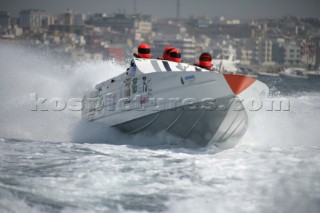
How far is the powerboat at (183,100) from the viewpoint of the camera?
14.5 m

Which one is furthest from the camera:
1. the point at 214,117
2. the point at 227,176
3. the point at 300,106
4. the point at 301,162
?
the point at 300,106

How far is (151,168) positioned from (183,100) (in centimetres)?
288

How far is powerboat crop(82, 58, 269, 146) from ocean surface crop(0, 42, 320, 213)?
39cm

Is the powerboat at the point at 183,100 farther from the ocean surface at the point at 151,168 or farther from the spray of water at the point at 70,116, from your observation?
the spray of water at the point at 70,116

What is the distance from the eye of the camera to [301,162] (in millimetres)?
12922

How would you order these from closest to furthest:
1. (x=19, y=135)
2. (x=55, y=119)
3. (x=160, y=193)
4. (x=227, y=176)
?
1. (x=160, y=193)
2. (x=227, y=176)
3. (x=19, y=135)
4. (x=55, y=119)

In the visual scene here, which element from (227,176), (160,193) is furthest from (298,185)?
(160,193)

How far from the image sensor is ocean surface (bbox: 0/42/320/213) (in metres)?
9.87

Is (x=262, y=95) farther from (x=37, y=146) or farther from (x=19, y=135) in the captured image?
(x=19, y=135)

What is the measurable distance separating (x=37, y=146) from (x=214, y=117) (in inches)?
190

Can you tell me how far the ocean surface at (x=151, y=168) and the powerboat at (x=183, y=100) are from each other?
0.39 m
